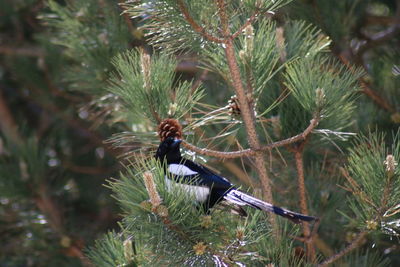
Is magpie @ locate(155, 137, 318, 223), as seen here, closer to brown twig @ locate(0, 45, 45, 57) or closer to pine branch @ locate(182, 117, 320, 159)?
pine branch @ locate(182, 117, 320, 159)

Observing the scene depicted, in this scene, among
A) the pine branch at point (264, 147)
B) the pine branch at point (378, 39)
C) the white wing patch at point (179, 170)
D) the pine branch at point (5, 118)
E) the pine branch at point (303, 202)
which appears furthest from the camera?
the pine branch at point (5, 118)

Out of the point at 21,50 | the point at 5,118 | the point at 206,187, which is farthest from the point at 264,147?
the point at 5,118

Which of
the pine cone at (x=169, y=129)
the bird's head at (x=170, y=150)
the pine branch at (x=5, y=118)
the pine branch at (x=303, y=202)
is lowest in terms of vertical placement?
the pine branch at (x=5, y=118)

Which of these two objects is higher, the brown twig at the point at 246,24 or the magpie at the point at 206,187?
the brown twig at the point at 246,24

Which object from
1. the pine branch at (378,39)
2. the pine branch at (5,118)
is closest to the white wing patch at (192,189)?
the pine branch at (378,39)

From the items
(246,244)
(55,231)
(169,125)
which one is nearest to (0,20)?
(55,231)

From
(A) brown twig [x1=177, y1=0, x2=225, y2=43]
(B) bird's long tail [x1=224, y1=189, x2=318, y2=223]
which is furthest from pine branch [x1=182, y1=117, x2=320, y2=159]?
(A) brown twig [x1=177, y1=0, x2=225, y2=43]

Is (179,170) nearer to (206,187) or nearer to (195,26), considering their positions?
(206,187)

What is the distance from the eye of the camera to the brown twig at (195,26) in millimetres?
1768

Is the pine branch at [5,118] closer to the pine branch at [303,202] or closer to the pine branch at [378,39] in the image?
the pine branch at [378,39]

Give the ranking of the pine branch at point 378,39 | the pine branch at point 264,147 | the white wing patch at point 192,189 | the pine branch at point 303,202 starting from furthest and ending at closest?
the pine branch at point 378,39 < the pine branch at point 303,202 < the pine branch at point 264,147 < the white wing patch at point 192,189

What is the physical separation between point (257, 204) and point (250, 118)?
A: 0.91 ft

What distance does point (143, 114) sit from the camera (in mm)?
1944

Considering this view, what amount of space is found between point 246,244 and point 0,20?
2.38 m
